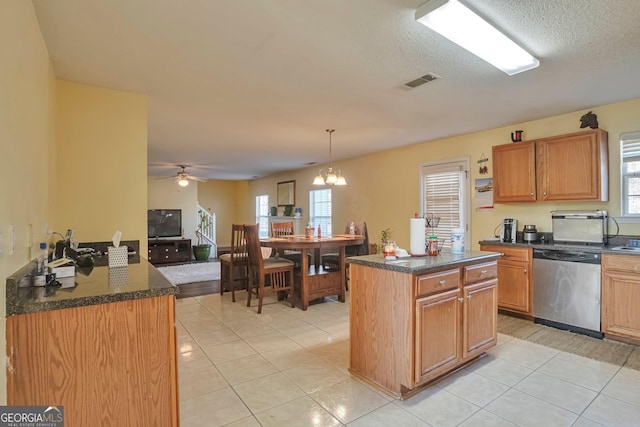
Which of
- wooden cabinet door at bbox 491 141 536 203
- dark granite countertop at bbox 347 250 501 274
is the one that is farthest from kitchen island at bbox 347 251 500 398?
wooden cabinet door at bbox 491 141 536 203

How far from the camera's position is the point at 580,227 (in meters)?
3.58

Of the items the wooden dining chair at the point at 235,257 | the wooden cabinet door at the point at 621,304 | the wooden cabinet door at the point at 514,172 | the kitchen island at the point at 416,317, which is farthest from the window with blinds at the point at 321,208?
the wooden cabinet door at the point at 621,304

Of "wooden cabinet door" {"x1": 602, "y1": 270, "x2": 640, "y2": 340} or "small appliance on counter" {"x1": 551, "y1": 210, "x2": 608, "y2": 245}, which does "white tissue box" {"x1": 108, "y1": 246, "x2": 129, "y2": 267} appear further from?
"small appliance on counter" {"x1": 551, "y1": 210, "x2": 608, "y2": 245}

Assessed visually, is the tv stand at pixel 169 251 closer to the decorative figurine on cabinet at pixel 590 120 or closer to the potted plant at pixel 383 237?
the potted plant at pixel 383 237

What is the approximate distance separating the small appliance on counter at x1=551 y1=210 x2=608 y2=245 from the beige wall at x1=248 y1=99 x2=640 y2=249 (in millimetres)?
131

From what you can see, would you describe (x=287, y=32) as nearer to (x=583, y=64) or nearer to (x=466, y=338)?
(x=583, y=64)

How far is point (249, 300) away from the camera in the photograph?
169 inches

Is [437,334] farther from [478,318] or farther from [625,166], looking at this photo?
[625,166]

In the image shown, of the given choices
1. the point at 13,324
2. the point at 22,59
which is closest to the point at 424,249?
the point at 13,324

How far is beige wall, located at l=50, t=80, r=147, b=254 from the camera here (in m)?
2.74

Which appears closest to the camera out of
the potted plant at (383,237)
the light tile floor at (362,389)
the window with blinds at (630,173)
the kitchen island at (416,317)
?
the light tile floor at (362,389)

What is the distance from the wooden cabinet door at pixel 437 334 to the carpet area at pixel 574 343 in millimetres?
1321

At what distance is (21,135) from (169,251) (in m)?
7.18

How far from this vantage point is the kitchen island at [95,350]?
128cm
